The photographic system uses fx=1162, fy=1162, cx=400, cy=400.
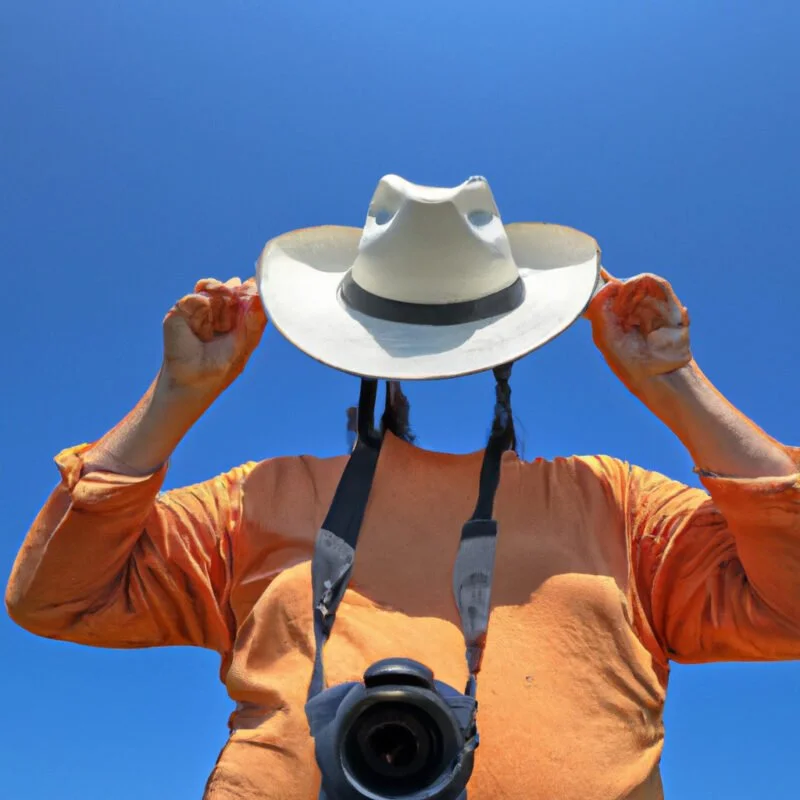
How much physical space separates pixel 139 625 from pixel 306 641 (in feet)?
1.52

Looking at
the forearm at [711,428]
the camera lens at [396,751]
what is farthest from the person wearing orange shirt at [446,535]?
the camera lens at [396,751]

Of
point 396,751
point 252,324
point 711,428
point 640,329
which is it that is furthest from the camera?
point 252,324

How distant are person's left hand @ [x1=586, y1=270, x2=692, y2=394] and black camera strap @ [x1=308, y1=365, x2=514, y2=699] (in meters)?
0.32

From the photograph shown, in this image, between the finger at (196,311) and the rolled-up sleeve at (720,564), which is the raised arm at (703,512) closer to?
the rolled-up sleeve at (720,564)

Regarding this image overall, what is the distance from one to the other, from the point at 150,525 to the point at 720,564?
1240 mm

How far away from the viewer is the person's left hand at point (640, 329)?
2385 millimetres

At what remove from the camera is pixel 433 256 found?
257cm

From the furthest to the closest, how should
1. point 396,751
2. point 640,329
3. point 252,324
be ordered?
1. point 252,324
2. point 640,329
3. point 396,751

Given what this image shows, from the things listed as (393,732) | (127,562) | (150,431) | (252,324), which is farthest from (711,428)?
(127,562)

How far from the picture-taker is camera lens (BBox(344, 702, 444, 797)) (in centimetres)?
196

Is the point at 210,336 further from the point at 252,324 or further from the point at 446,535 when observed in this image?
the point at 446,535

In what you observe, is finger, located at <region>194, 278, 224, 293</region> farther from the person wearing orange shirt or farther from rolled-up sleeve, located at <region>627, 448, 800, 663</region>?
rolled-up sleeve, located at <region>627, 448, 800, 663</region>

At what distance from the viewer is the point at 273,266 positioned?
107 inches

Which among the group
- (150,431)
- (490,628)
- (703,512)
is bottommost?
(490,628)
